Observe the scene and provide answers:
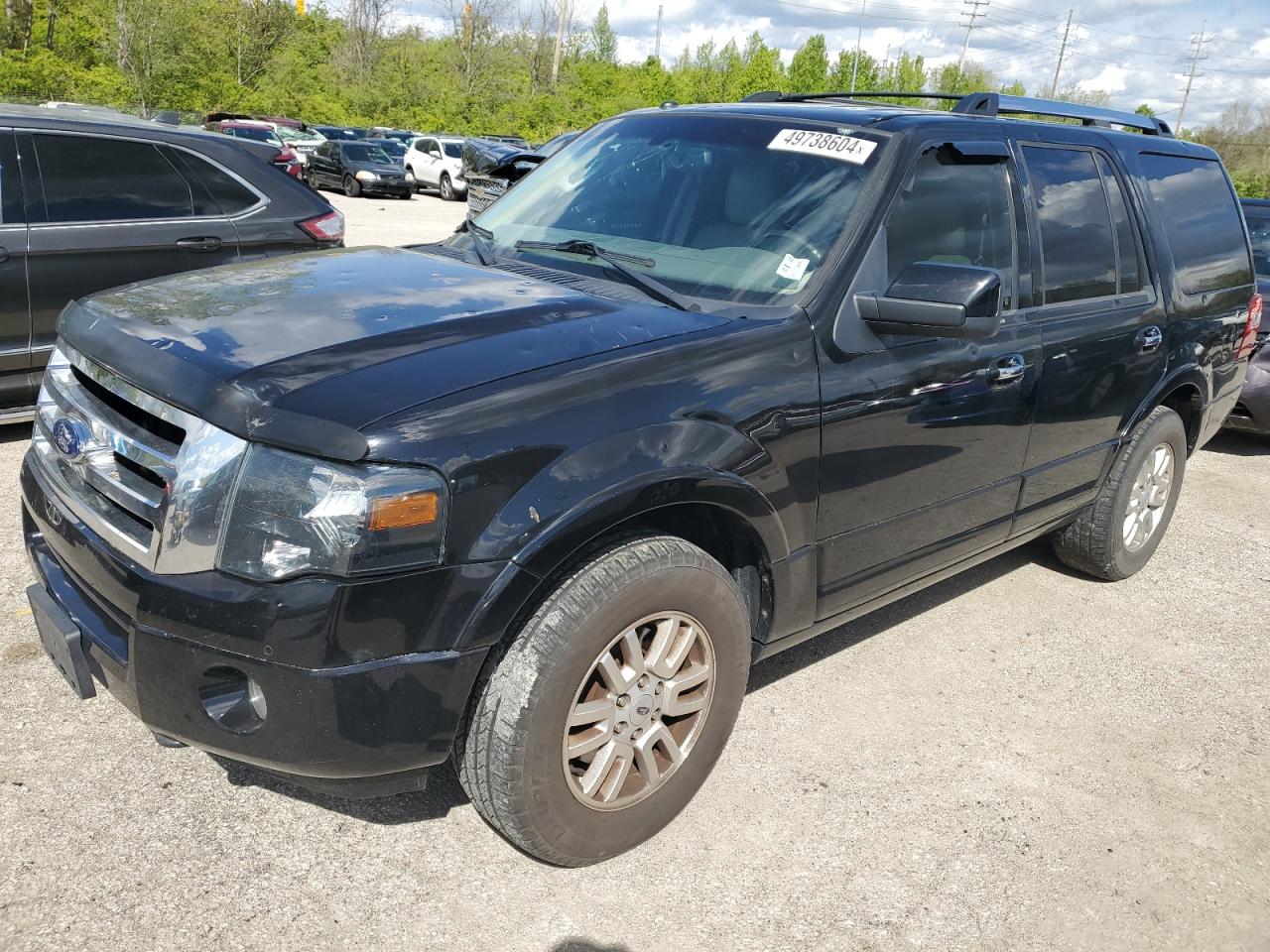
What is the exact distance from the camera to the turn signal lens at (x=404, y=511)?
2234 mm

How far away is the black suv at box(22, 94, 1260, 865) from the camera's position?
229 centimetres

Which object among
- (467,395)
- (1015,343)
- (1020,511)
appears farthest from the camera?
(1020,511)

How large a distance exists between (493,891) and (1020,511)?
8.04 feet

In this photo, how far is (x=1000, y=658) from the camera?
4.27 m

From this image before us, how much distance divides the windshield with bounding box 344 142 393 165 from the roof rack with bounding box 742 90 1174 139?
2462 cm

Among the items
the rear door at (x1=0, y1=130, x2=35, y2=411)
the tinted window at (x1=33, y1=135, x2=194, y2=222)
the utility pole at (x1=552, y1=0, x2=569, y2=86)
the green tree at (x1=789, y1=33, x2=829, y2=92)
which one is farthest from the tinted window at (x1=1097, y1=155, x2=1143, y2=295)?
the green tree at (x1=789, y1=33, x2=829, y2=92)

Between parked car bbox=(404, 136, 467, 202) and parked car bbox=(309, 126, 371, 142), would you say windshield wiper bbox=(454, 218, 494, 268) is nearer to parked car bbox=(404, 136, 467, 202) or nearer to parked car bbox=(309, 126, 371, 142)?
parked car bbox=(404, 136, 467, 202)

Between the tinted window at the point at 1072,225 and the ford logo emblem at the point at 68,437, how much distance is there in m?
3.13

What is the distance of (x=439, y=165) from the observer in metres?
29.3

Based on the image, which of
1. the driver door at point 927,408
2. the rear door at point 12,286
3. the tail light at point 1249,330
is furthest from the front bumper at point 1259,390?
the rear door at point 12,286

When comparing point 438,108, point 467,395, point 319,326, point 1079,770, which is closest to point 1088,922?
point 1079,770

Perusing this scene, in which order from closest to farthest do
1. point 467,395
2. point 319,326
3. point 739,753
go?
point 467,395
point 319,326
point 739,753

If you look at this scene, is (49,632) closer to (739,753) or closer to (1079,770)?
(739,753)

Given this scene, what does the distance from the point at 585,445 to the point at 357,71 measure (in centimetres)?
6732
